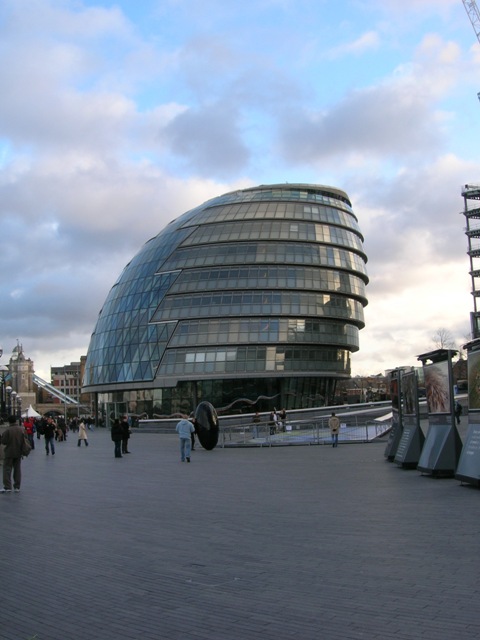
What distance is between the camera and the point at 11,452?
55.1 feet

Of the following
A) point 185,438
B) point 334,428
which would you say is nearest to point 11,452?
point 185,438

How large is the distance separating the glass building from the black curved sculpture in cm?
3998

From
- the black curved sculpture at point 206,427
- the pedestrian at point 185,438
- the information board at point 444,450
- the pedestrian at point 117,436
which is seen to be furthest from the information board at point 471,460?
the black curved sculpture at point 206,427

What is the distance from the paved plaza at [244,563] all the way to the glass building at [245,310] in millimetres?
60423

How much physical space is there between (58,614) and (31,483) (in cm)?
1335

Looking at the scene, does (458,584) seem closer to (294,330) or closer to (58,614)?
(58,614)

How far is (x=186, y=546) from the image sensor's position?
9.33 meters

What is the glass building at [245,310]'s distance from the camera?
76.8 metres

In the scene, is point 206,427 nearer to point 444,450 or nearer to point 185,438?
point 185,438

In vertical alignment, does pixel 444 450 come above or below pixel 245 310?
below

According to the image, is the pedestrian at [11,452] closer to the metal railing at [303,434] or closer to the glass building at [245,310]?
the metal railing at [303,434]

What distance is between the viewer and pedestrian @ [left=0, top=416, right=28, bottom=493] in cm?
1658

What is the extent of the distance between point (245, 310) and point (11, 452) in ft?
197

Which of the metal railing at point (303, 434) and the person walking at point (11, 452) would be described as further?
the metal railing at point (303, 434)
